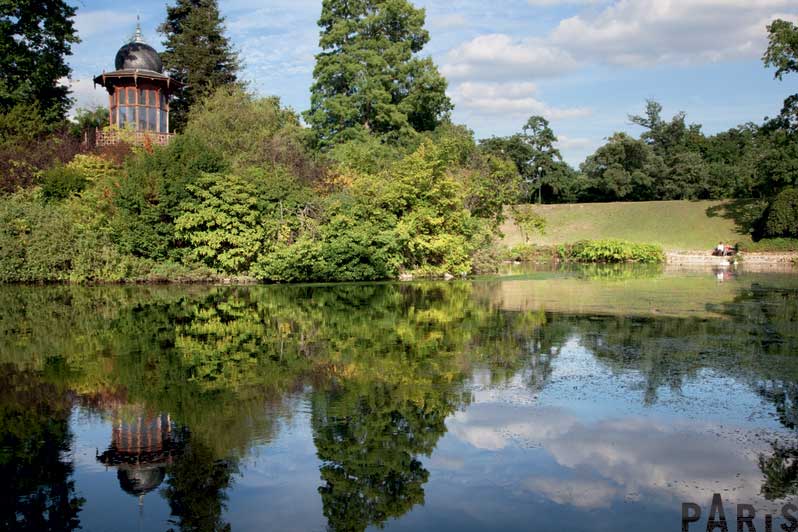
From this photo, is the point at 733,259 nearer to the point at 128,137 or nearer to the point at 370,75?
the point at 370,75

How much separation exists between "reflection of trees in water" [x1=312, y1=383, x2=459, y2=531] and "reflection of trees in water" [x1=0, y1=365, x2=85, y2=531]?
2088mm

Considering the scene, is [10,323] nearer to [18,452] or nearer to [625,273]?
[18,452]

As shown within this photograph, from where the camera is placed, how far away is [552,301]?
18.9 metres

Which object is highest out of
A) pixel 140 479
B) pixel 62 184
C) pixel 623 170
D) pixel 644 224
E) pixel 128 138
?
pixel 623 170

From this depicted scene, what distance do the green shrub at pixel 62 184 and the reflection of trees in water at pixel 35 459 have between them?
1910 centimetres

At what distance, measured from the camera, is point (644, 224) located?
52.5 meters

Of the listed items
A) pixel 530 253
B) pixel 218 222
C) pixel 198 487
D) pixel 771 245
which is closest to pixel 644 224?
pixel 771 245

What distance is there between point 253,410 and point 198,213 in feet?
56.5

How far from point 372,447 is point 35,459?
3.18 meters

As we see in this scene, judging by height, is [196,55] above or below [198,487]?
above

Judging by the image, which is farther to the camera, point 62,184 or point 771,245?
point 771,245

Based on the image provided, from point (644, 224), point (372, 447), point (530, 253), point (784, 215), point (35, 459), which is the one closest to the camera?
point (35, 459)

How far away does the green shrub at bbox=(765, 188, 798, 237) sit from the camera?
138ft

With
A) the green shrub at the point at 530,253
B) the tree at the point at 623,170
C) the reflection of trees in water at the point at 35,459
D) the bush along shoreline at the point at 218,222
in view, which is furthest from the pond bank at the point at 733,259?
the reflection of trees in water at the point at 35,459
